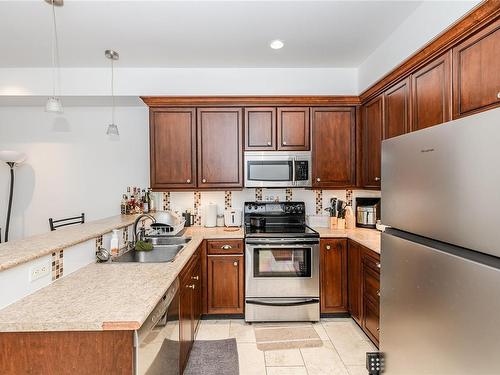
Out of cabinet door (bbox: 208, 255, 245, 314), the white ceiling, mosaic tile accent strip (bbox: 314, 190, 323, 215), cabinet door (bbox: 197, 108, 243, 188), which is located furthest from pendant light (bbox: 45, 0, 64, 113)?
mosaic tile accent strip (bbox: 314, 190, 323, 215)

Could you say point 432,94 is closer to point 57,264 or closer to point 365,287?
point 365,287

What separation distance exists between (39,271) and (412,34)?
9.77ft

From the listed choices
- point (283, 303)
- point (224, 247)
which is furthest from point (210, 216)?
point (283, 303)

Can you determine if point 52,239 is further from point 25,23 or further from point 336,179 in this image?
point 336,179

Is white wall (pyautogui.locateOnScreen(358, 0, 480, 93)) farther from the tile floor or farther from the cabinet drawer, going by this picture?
the tile floor

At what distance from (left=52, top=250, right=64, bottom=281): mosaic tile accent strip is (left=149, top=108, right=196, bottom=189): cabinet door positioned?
63.1 inches

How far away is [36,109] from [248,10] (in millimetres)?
3028

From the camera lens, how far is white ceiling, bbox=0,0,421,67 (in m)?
2.20

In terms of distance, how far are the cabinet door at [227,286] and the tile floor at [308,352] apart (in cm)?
16

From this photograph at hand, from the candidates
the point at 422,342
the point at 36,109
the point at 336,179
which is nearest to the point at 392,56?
the point at 336,179

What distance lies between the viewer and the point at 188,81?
11.0 ft

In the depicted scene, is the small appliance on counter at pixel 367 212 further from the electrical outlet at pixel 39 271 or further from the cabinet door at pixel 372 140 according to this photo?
the electrical outlet at pixel 39 271

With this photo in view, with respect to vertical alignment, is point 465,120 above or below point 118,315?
above

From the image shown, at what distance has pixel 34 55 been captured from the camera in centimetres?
297
